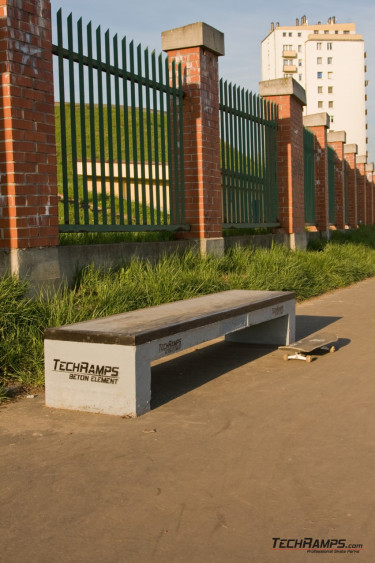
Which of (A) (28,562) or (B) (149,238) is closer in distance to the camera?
(A) (28,562)

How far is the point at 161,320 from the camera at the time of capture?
4859 millimetres

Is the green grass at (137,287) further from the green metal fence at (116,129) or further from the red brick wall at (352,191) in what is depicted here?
the red brick wall at (352,191)

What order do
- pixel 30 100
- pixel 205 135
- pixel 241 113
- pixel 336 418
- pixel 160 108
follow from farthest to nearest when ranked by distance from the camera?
1. pixel 241 113
2. pixel 205 135
3. pixel 160 108
4. pixel 30 100
5. pixel 336 418

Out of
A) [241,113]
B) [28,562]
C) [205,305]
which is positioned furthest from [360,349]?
[241,113]

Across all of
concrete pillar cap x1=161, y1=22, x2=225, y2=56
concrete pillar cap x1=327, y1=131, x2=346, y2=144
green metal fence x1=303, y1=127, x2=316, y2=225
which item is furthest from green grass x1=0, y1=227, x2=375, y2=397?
concrete pillar cap x1=327, y1=131, x2=346, y2=144

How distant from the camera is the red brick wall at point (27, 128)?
596 centimetres

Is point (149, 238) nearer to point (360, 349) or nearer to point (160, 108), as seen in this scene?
point (160, 108)

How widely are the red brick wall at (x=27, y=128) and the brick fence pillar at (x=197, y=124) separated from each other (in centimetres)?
339

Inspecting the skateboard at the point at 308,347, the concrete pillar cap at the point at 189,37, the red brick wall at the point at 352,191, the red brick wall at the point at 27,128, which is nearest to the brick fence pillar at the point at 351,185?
the red brick wall at the point at 352,191

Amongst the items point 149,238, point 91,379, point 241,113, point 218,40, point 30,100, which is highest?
point 218,40

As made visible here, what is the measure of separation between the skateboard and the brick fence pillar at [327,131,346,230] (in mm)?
16448

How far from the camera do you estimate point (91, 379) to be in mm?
4309

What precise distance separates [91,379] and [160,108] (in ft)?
18.2

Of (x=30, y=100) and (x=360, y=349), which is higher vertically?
(x=30, y=100)
